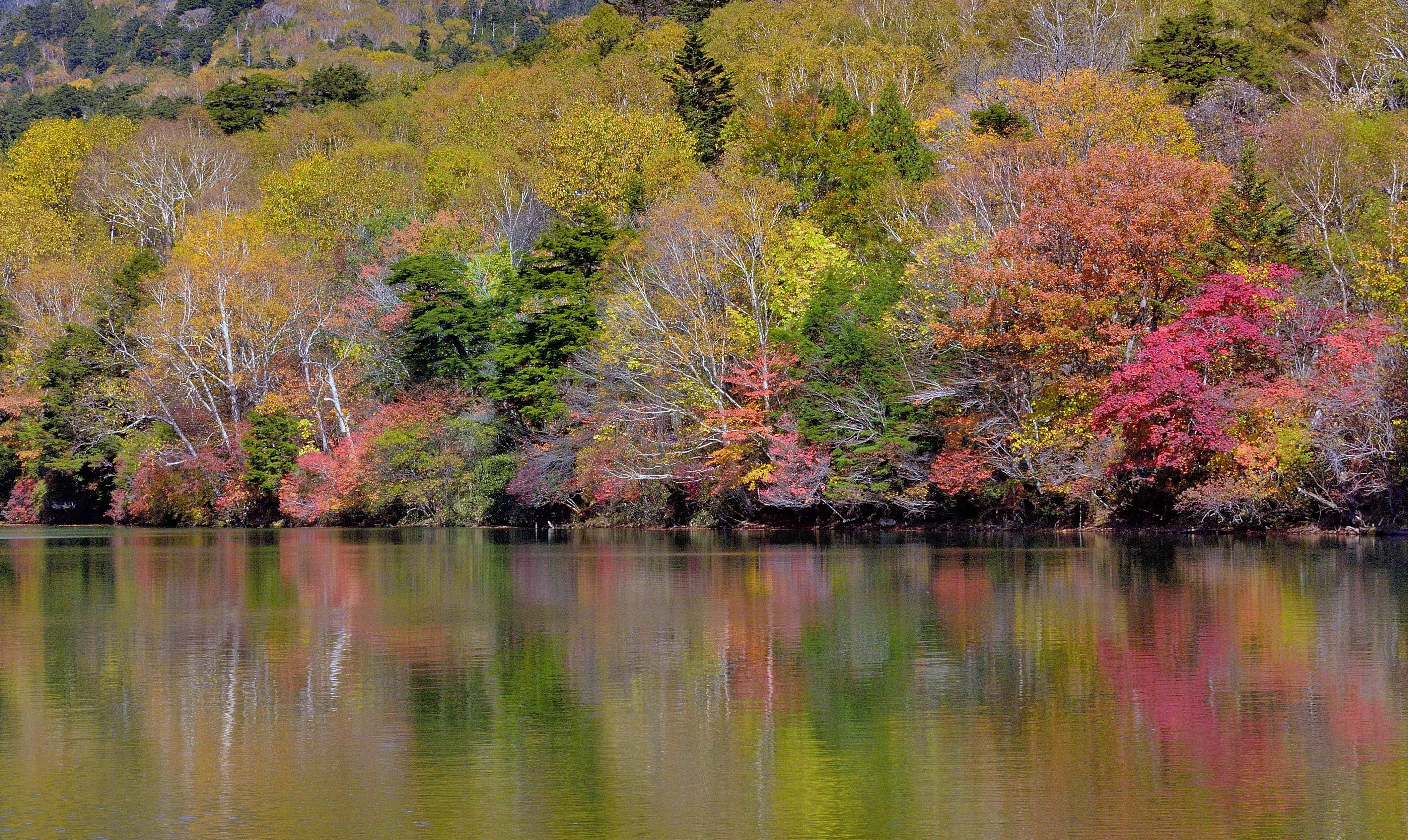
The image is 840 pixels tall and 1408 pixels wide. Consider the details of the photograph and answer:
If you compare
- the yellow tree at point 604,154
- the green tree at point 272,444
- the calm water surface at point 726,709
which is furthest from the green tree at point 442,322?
the calm water surface at point 726,709

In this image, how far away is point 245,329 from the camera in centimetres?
7581

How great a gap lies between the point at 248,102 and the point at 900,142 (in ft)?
243

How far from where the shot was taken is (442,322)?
232ft

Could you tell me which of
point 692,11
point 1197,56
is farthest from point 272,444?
point 692,11

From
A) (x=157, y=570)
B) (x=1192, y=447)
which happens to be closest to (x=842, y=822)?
(x=157, y=570)

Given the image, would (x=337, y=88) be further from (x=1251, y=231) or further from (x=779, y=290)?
(x=1251, y=231)

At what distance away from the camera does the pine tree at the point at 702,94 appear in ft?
283

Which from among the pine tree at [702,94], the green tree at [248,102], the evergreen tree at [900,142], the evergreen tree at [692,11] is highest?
the evergreen tree at [692,11]

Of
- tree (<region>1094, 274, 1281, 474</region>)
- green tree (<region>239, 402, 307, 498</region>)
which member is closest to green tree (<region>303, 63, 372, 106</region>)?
green tree (<region>239, 402, 307, 498</region>)

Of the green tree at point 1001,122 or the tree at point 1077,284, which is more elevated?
the green tree at point 1001,122

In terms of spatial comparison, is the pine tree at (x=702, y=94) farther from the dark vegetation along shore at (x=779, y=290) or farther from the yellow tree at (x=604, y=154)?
the yellow tree at (x=604, y=154)

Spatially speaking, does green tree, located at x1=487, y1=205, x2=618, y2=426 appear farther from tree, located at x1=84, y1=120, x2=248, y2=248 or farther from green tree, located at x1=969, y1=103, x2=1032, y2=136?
tree, located at x1=84, y1=120, x2=248, y2=248

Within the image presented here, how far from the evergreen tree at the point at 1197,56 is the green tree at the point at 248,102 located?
80.3 m

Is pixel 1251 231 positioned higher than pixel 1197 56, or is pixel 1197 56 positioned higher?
pixel 1197 56
